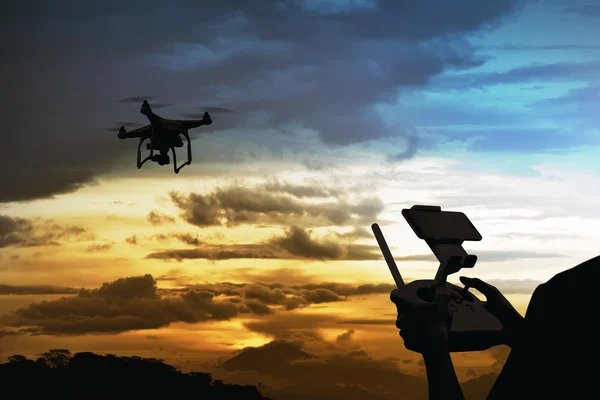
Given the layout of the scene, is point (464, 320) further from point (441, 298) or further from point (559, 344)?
point (559, 344)

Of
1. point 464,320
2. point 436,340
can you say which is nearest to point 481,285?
point 464,320

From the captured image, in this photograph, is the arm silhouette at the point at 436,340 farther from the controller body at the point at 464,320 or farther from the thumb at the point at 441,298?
the controller body at the point at 464,320

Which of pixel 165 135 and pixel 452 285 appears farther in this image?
pixel 165 135

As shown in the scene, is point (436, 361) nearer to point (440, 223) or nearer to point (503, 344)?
point (503, 344)

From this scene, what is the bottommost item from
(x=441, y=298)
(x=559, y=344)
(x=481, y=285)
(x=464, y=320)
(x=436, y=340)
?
(x=559, y=344)

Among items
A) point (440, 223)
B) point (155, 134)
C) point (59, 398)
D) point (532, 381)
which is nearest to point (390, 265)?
point (440, 223)

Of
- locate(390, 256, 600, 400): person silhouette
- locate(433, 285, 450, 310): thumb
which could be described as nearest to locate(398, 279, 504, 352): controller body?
locate(433, 285, 450, 310): thumb

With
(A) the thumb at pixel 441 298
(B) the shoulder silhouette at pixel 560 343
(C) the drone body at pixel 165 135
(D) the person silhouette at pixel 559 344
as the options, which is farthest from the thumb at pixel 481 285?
(C) the drone body at pixel 165 135

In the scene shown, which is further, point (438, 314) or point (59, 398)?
point (59, 398)
